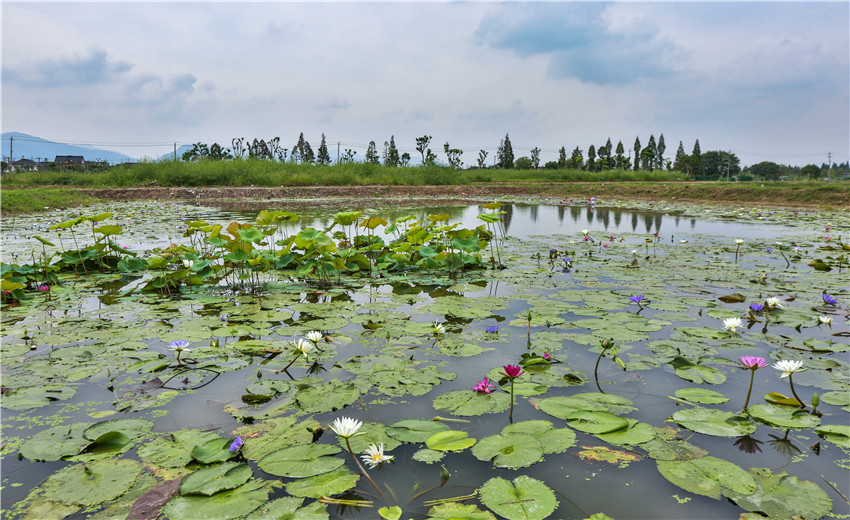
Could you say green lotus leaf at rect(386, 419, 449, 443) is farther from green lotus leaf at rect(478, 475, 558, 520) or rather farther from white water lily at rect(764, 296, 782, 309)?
white water lily at rect(764, 296, 782, 309)

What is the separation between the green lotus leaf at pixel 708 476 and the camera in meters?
1.28

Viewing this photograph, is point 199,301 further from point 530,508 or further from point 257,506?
point 530,508

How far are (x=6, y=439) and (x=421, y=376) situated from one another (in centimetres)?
166

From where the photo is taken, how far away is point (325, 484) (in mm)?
1309

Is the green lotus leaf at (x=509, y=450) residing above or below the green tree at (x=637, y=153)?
below

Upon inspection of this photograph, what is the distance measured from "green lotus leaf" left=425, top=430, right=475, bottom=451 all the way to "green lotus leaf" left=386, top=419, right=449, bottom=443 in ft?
0.17

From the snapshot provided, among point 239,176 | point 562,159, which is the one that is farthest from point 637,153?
point 239,176

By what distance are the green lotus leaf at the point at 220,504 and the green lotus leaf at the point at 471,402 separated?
0.78 m

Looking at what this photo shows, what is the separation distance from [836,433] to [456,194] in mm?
19085

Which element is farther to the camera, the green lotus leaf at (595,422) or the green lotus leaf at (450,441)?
the green lotus leaf at (595,422)

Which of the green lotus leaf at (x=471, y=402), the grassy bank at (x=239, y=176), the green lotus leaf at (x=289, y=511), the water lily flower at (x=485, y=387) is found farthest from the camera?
the grassy bank at (x=239, y=176)

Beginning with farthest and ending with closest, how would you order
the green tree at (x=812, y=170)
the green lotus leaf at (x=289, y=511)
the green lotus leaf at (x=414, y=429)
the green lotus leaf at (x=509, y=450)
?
the green tree at (x=812, y=170) → the green lotus leaf at (x=414, y=429) → the green lotus leaf at (x=509, y=450) → the green lotus leaf at (x=289, y=511)

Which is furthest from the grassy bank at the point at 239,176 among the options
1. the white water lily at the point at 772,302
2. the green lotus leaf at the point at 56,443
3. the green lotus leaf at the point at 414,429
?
the green lotus leaf at the point at 414,429

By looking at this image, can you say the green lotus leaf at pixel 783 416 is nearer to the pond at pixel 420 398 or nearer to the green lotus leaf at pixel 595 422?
the pond at pixel 420 398
